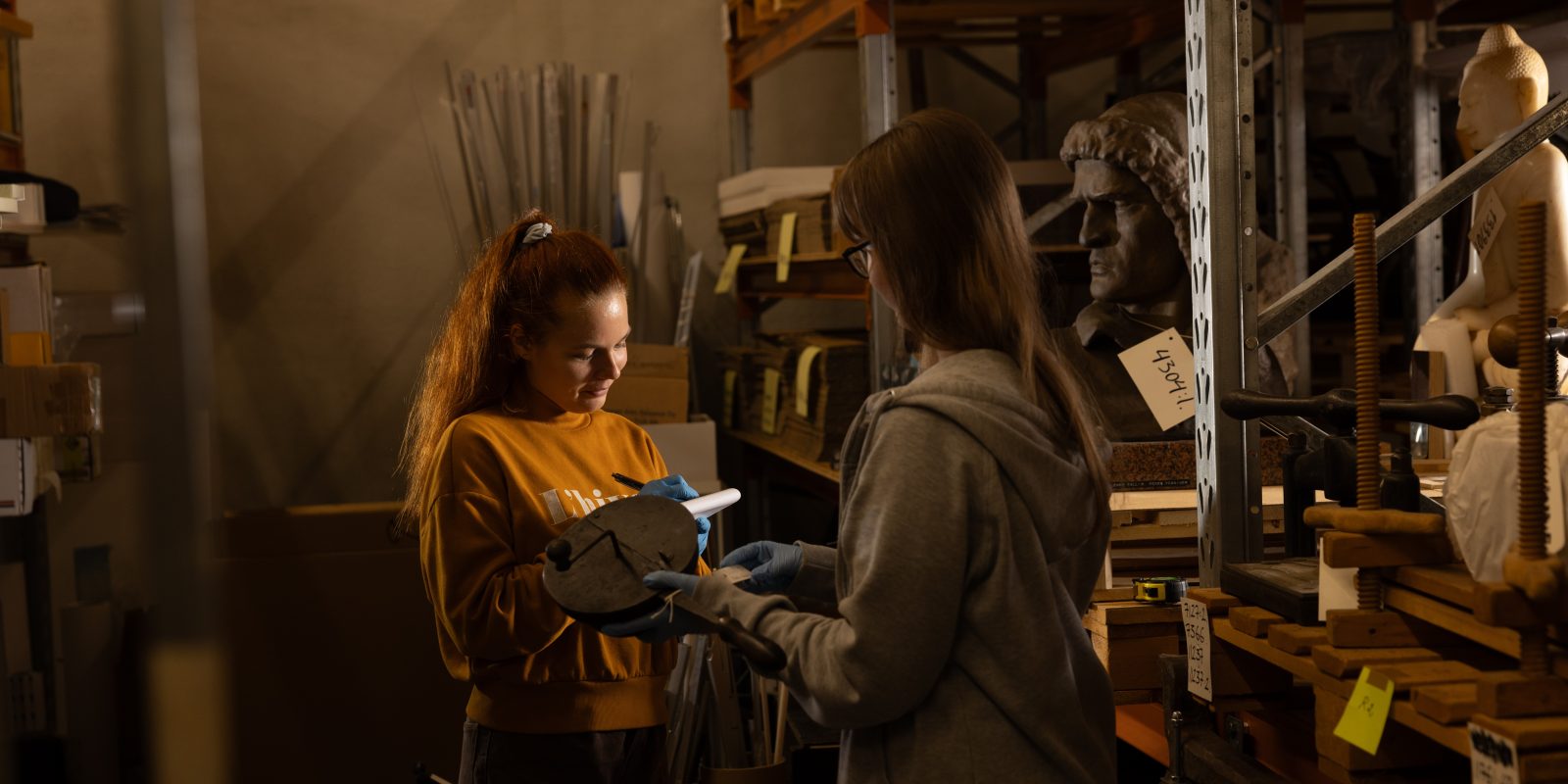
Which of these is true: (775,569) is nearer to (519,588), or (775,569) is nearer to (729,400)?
(519,588)

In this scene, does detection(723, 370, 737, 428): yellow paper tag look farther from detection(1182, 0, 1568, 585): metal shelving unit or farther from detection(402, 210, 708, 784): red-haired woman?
detection(1182, 0, 1568, 585): metal shelving unit

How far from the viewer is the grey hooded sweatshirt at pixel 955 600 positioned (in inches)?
49.2

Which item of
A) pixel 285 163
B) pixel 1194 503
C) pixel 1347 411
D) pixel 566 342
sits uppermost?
pixel 285 163

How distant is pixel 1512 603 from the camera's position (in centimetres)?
115

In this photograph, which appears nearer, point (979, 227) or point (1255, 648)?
point (979, 227)

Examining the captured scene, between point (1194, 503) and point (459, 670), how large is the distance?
127cm

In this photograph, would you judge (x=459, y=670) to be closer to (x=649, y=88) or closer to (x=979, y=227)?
(x=979, y=227)

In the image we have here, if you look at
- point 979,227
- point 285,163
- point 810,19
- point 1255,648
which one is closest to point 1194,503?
point 1255,648

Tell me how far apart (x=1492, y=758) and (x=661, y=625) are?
807 mm

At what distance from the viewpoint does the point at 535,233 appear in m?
2.01

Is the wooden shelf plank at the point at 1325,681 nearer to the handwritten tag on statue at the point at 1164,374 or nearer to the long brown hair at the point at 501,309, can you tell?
the handwritten tag on statue at the point at 1164,374

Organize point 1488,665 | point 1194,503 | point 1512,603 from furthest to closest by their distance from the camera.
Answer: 1. point 1194,503
2. point 1488,665
3. point 1512,603

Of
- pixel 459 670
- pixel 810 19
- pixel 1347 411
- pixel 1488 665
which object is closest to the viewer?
pixel 1488 665

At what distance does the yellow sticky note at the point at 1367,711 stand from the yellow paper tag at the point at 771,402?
310 cm
